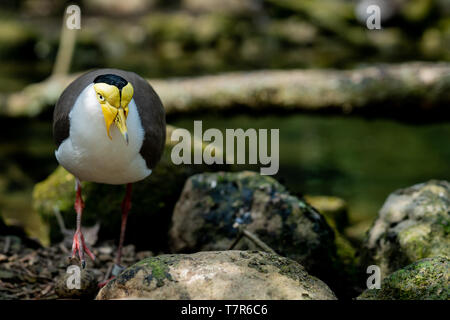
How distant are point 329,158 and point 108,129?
844cm

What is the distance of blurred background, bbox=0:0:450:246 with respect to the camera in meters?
9.73

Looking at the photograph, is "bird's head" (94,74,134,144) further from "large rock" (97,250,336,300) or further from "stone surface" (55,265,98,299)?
"stone surface" (55,265,98,299)

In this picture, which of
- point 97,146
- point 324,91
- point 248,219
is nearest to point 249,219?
point 248,219

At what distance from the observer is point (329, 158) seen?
11.4m

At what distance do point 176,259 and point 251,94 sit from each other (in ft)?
14.3

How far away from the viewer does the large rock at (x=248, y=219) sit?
15.4 ft

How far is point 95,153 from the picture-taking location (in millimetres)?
3646

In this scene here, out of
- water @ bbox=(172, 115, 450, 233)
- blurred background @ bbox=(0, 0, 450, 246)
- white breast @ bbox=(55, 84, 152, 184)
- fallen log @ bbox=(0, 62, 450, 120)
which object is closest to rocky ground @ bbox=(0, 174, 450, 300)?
white breast @ bbox=(55, 84, 152, 184)

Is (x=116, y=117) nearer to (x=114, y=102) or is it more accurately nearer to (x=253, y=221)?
(x=114, y=102)

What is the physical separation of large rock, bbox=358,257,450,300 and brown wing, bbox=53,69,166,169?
1.85m

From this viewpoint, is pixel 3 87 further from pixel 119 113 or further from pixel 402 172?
pixel 119 113

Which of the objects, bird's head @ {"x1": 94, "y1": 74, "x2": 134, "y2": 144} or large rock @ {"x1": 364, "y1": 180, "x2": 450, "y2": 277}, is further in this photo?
large rock @ {"x1": 364, "y1": 180, "x2": 450, "y2": 277}

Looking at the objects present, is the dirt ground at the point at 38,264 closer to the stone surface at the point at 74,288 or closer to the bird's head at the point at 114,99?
the stone surface at the point at 74,288

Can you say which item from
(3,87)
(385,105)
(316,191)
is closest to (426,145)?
(316,191)
